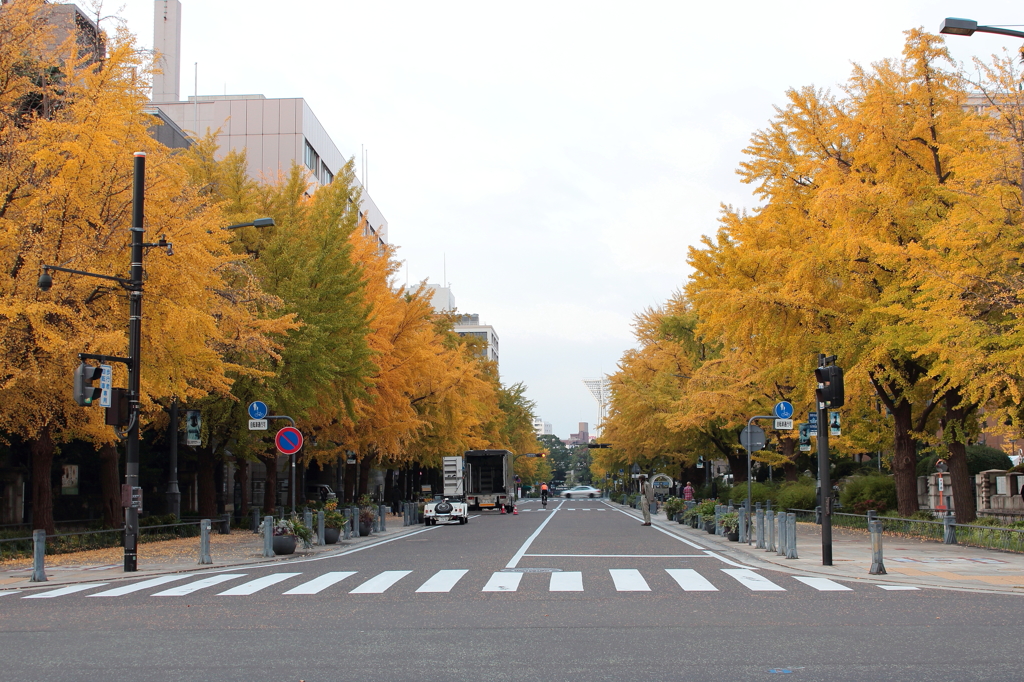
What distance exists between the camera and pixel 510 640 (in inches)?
390

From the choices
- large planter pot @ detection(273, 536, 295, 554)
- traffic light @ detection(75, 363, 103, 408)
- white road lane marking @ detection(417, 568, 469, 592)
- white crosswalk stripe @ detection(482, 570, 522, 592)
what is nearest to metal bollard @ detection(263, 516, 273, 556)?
large planter pot @ detection(273, 536, 295, 554)

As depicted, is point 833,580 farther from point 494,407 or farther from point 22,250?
point 494,407

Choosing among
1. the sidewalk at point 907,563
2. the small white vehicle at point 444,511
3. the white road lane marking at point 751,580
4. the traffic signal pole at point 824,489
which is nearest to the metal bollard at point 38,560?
the white road lane marking at point 751,580

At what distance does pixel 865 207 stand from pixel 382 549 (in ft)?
50.0

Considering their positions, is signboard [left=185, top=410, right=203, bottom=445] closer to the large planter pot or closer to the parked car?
the large planter pot

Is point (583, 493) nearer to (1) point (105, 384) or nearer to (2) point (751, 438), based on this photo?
(2) point (751, 438)

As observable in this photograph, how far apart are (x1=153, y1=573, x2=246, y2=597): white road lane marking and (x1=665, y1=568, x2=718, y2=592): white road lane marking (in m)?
7.62

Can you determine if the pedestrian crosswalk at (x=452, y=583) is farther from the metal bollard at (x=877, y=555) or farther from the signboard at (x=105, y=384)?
the signboard at (x=105, y=384)

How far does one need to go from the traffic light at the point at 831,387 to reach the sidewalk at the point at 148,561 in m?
11.9

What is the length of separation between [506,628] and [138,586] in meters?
8.12

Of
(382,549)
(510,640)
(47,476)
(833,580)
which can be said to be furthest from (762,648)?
(47,476)

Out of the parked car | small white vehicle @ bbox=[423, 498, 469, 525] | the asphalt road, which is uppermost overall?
the asphalt road

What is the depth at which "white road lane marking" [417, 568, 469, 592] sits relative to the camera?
14.8 meters

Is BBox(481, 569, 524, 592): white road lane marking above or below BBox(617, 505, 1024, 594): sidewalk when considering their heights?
above
